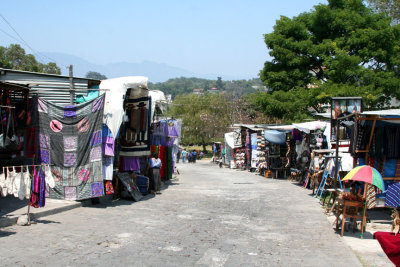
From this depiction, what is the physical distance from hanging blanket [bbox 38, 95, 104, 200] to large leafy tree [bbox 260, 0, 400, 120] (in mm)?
15309

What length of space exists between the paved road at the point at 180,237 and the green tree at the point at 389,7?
80.2ft

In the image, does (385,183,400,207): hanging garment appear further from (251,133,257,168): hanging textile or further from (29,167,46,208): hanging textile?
(251,133,257,168): hanging textile

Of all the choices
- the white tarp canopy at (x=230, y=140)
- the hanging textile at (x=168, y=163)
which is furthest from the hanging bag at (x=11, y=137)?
the white tarp canopy at (x=230, y=140)

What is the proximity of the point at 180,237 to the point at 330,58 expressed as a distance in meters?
19.3

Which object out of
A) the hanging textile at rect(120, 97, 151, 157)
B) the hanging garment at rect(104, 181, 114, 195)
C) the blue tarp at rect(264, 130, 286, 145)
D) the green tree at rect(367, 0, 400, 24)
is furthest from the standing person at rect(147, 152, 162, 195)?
the green tree at rect(367, 0, 400, 24)

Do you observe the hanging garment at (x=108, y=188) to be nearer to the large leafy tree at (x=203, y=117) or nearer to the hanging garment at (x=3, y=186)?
the hanging garment at (x=3, y=186)

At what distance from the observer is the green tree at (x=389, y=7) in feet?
104

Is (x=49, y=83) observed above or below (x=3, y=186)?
above

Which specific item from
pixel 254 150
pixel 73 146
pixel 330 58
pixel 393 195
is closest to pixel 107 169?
pixel 73 146

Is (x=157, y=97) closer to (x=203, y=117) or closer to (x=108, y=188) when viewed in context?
(x=108, y=188)

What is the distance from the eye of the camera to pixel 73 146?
40.3 feet

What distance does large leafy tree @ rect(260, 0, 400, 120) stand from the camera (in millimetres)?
24000

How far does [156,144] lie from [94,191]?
6.84 metres

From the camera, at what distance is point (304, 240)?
8898 millimetres
